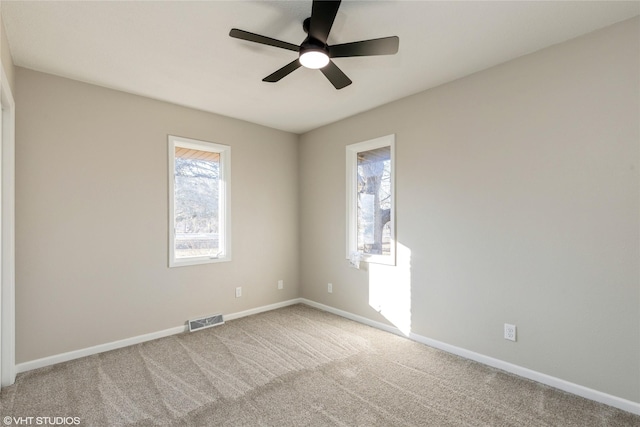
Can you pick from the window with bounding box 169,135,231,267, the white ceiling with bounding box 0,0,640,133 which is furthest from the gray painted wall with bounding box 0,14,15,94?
the window with bounding box 169,135,231,267

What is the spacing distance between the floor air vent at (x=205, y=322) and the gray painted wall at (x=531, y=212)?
1.94 m

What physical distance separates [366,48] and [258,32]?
82cm

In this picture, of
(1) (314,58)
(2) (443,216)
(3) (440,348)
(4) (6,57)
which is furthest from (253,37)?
(3) (440,348)

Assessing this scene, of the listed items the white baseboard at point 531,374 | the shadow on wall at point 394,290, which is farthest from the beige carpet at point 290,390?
the shadow on wall at point 394,290

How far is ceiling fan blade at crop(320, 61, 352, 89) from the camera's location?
223 centimetres

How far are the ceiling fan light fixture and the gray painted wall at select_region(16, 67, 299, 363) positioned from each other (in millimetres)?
2172

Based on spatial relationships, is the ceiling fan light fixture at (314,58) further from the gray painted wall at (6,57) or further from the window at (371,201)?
the gray painted wall at (6,57)

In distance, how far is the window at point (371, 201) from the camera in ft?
12.0

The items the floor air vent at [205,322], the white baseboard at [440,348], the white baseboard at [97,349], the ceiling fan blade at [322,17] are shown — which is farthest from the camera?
the floor air vent at [205,322]

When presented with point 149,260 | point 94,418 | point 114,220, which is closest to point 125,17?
point 114,220

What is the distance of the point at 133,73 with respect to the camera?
284 centimetres

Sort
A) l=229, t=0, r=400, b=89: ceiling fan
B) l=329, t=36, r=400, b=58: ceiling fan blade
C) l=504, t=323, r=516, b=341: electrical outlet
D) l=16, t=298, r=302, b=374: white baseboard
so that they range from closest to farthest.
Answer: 1. l=229, t=0, r=400, b=89: ceiling fan
2. l=329, t=36, r=400, b=58: ceiling fan blade
3. l=504, t=323, r=516, b=341: electrical outlet
4. l=16, t=298, r=302, b=374: white baseboard

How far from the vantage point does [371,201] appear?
3943 mm

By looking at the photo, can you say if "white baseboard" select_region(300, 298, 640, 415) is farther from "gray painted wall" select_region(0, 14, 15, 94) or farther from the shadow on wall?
"gray painted wall" select_region(0, 14, 15, 94)
